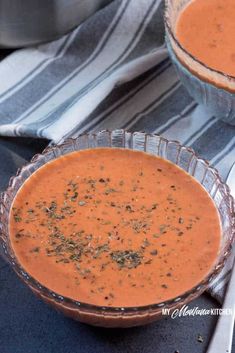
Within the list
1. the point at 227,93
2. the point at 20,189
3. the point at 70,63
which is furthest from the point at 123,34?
the point at 20,189

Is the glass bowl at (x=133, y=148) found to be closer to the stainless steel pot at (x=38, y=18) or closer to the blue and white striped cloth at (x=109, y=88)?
the blue and white striped cloth at (x=109, y=88)

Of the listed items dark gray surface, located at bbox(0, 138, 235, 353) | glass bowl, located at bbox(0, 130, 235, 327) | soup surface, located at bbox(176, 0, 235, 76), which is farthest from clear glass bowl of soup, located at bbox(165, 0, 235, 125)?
dark gray surface, located at bbox(0, 138, 235, 353)

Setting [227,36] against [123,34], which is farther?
[123,34]

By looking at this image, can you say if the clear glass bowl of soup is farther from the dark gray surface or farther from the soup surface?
the dark gray surface

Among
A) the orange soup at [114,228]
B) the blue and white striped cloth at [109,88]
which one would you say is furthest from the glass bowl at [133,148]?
the blue and white striped cloth at [109,88]

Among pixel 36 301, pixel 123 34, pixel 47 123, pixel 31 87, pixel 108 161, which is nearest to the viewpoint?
pixel 36 301

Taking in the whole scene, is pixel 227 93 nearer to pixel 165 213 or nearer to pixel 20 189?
pixel 165 213

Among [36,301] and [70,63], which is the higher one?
[70,63]
